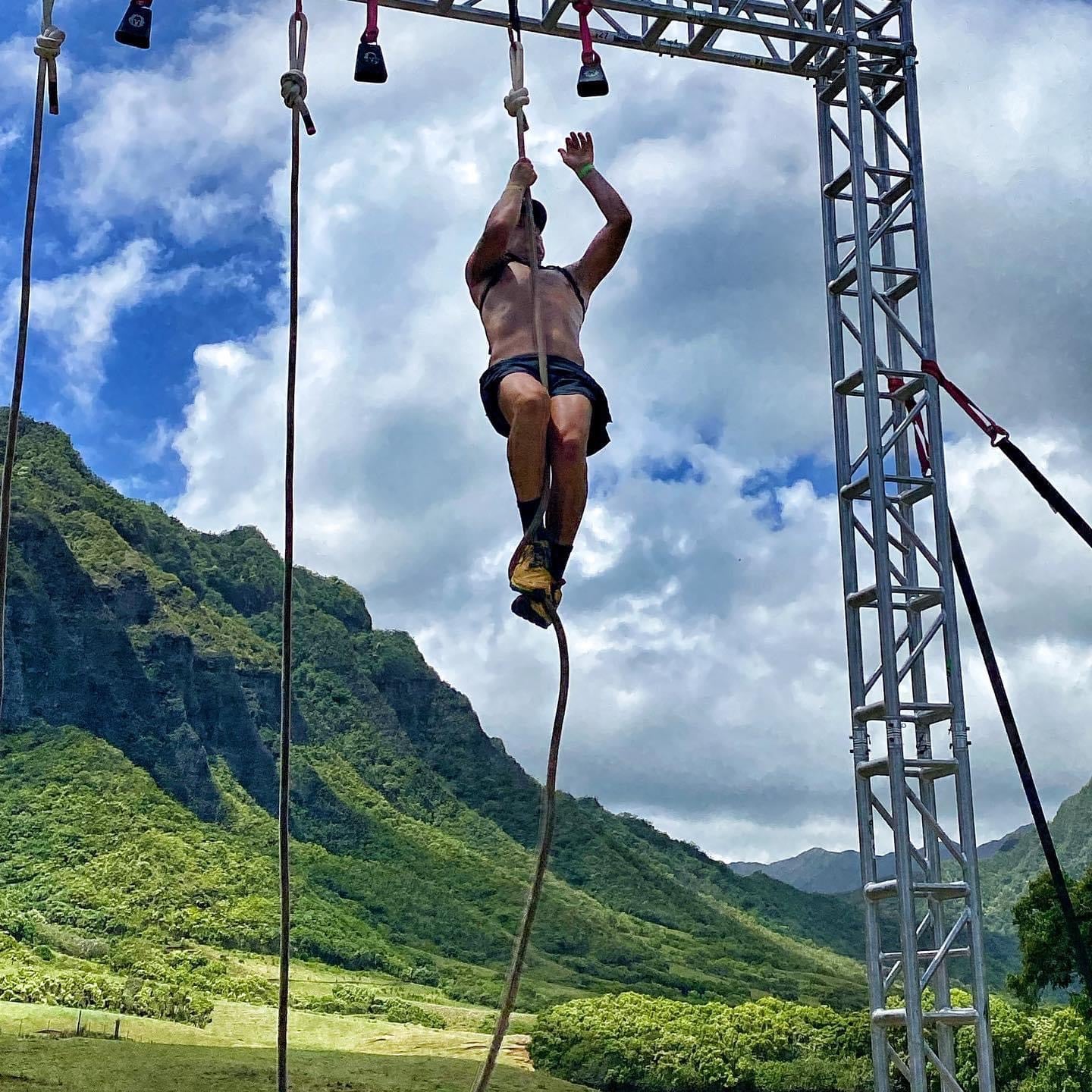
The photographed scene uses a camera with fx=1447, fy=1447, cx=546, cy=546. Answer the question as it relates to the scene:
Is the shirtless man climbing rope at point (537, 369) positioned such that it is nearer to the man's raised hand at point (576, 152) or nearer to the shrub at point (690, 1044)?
the man's raised hand at point (576, 152)

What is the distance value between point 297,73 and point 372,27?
2.92 feet

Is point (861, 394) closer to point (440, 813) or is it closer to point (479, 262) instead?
point (479, 262)

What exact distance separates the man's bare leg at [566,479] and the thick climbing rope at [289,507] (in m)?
0.71

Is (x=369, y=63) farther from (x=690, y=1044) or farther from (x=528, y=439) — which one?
(x=690, y=1044)

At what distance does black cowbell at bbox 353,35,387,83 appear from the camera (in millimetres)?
4473

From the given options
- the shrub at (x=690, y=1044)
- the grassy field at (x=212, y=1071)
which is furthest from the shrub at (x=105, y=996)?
the shrub at (x=690, y=1044)

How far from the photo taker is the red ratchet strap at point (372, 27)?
447 centimetres

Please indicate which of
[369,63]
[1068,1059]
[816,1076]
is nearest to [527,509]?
[369,63]

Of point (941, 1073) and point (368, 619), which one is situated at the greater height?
point (368, 619)

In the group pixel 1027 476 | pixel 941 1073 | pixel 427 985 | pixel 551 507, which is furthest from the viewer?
pixel 427 985

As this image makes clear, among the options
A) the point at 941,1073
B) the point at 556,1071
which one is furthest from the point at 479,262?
the point at 556,1071

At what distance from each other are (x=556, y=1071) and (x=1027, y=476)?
100 feet

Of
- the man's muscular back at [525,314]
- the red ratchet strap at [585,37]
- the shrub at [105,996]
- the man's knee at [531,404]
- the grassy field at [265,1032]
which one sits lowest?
the grassy field at [265,1032]

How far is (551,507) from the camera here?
381 centimetres
